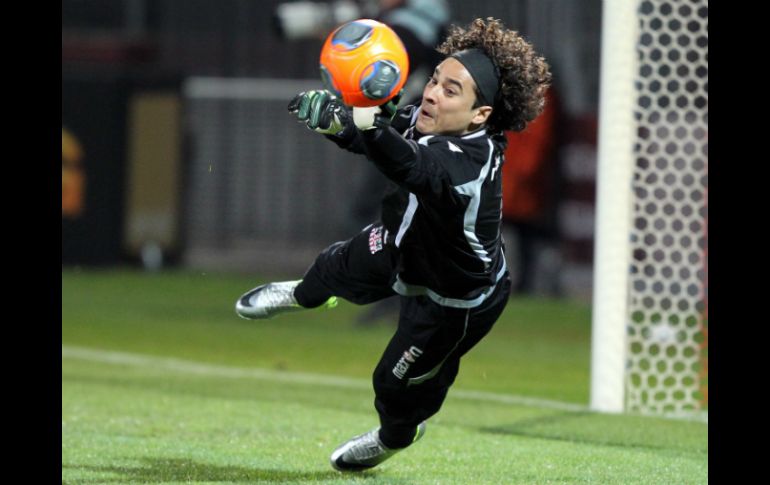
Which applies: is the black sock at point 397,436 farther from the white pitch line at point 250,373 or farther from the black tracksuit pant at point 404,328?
the white pitch line at point 250,373

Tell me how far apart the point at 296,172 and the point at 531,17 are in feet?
17.3

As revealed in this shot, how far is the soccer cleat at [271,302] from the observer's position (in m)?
6.44

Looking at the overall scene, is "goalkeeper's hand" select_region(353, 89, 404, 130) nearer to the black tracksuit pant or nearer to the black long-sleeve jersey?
the black long-sleeve jersey

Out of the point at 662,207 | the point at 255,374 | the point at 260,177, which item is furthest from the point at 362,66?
the point at 260,177

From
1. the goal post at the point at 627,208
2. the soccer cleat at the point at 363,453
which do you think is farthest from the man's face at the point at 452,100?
the goal post at the point at 627,208

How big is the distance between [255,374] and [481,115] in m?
4.82

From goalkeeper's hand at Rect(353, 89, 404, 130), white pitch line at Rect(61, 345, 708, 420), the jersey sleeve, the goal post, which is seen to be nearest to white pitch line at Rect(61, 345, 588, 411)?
white pitch line at Rect(61, 345, 708, 420)

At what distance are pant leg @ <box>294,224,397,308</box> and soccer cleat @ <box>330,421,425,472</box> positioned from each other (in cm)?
60

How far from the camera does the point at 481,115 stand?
5.66 m

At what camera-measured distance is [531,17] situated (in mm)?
16703

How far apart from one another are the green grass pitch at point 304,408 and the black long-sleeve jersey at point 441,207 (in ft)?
3.00

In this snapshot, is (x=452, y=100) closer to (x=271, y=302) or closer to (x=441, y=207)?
(x=441, y=207)
